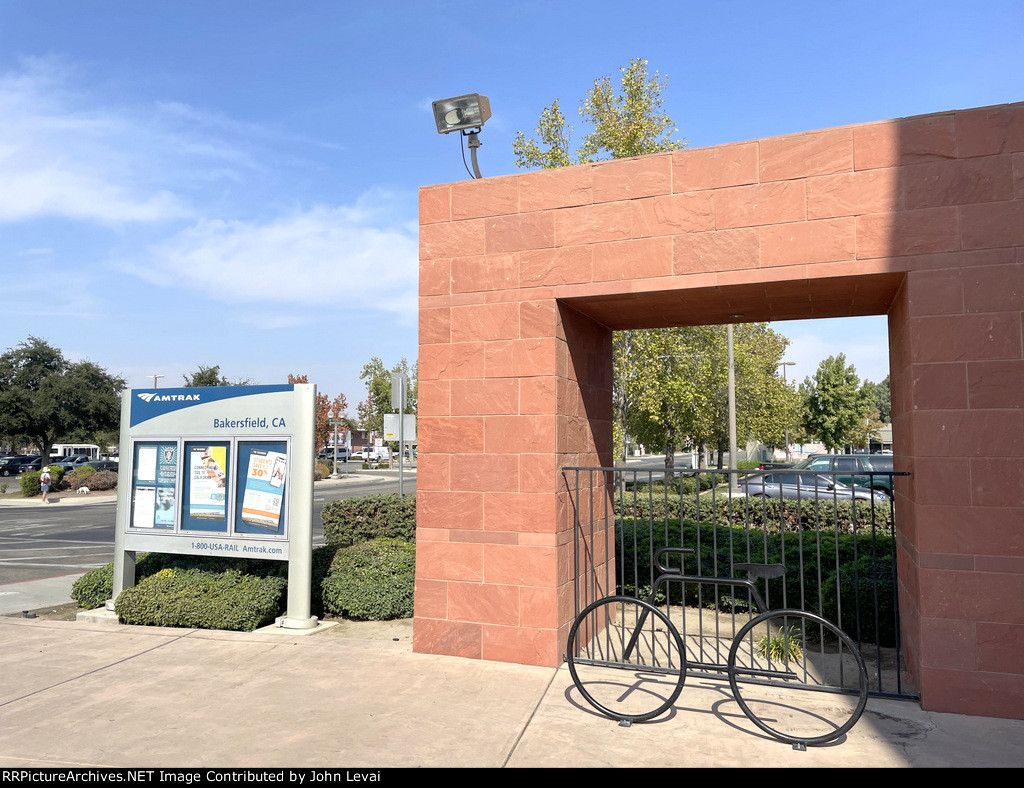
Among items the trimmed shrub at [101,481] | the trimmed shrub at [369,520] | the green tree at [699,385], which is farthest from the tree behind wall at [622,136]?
the trimmed shrub at [101,481]

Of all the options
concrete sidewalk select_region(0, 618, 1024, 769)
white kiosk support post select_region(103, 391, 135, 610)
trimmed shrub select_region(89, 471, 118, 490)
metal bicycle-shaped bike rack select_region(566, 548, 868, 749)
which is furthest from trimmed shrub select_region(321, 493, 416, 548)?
trimmed shrub select_region(89, 471, 118, 490)

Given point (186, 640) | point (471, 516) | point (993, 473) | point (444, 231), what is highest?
point (444, 231)

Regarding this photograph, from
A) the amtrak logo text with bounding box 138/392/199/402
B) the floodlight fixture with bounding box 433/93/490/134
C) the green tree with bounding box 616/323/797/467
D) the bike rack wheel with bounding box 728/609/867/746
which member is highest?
the floodlight fixture with bounding box 433/93/490/134

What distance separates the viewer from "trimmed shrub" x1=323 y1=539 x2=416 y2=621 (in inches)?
308

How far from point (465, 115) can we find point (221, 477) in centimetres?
462

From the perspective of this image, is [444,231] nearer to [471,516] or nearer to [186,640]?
[471,516]

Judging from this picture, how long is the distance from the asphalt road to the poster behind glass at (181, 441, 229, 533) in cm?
510

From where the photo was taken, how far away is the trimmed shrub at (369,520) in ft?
39.1

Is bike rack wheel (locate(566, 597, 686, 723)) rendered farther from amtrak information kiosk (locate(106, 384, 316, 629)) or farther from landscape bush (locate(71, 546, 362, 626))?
landscape bush (locate(71, 546, 362, 626))

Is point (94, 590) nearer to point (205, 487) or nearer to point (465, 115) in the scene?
point (205, 487)
